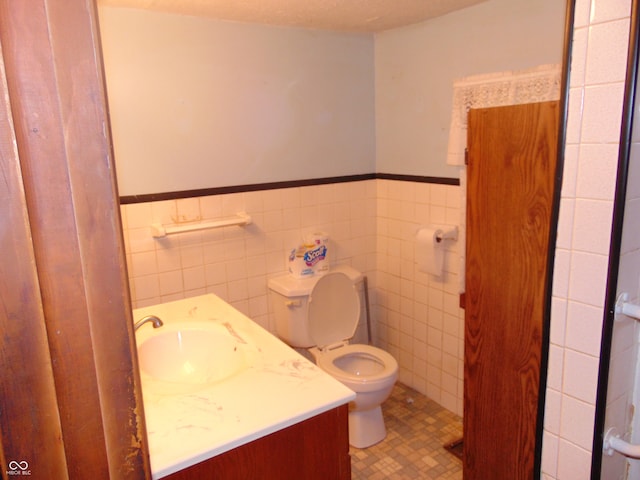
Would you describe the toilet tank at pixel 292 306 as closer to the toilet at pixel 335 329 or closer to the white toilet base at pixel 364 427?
the toilet at pixel 335 329

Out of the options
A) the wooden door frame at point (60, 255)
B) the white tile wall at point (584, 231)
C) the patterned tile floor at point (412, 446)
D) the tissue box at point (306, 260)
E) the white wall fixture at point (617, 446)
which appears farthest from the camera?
the tissue box at point (306, 260)

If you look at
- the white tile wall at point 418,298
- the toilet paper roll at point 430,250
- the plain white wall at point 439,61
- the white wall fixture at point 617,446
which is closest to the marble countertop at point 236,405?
the white wall fixture at point 617,446

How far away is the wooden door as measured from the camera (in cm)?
136

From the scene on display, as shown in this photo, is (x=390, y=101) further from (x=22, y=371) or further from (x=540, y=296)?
(x=22, y=371)

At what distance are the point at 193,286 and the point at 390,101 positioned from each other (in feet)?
5.21

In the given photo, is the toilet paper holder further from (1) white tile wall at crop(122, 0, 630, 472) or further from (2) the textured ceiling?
(2) the textured ceiling

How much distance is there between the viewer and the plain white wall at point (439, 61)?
2.05 meters

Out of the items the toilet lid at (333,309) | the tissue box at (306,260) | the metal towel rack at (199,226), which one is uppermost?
the metal towel rack at (199,226)

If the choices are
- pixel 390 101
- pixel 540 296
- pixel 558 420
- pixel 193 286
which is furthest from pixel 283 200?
pixel 558 420

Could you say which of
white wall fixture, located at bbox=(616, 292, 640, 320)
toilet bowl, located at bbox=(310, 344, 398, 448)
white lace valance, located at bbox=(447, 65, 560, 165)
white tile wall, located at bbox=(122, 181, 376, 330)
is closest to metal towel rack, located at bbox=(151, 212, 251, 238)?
white tile wall, located at bbox=(122, 181, 376, 330)

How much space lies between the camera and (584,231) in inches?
45.0

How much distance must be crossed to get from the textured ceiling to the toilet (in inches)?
53.7

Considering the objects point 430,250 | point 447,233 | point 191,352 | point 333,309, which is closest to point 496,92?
point 447,233

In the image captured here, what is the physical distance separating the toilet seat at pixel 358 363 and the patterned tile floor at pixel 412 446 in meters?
0.35
